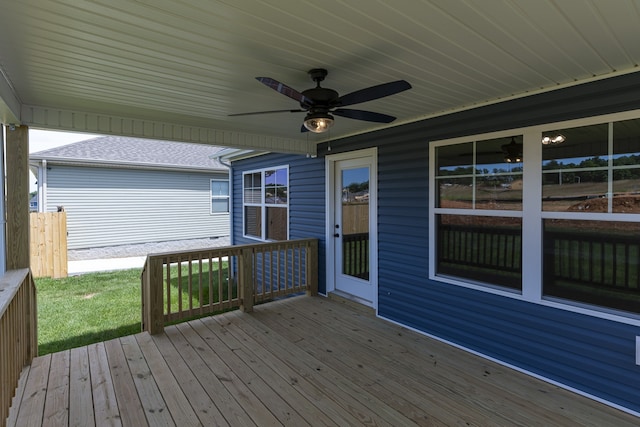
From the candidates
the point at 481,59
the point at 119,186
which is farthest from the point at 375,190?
the point at 119,186

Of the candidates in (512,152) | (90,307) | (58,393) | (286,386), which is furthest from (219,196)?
(512,152)

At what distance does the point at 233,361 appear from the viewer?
311 cm

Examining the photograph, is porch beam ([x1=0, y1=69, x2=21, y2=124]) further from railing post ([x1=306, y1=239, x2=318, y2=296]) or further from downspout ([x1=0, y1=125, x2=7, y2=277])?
railing post ([x1=306, y1=239, x2=318, y2=296])

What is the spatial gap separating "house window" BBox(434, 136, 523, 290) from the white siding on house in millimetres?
9478

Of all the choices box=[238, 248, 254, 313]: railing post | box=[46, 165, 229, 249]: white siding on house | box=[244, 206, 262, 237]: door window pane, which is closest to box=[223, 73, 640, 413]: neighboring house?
box=[238, 248, 254, 313]: railing post

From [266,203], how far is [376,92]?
16.6ft

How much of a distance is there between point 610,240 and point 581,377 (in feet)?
3.68

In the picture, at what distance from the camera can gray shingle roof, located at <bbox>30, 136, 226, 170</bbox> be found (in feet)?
28.5

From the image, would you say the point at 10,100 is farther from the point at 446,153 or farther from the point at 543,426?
the point at 543,426

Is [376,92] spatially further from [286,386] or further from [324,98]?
[286,386]

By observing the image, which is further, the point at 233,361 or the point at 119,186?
the point at 119,186

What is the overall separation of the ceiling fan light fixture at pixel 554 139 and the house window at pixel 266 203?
4178mm

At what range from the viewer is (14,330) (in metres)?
2.51

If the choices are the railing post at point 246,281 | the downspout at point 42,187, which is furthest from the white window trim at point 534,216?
the downspout at point 42,187
